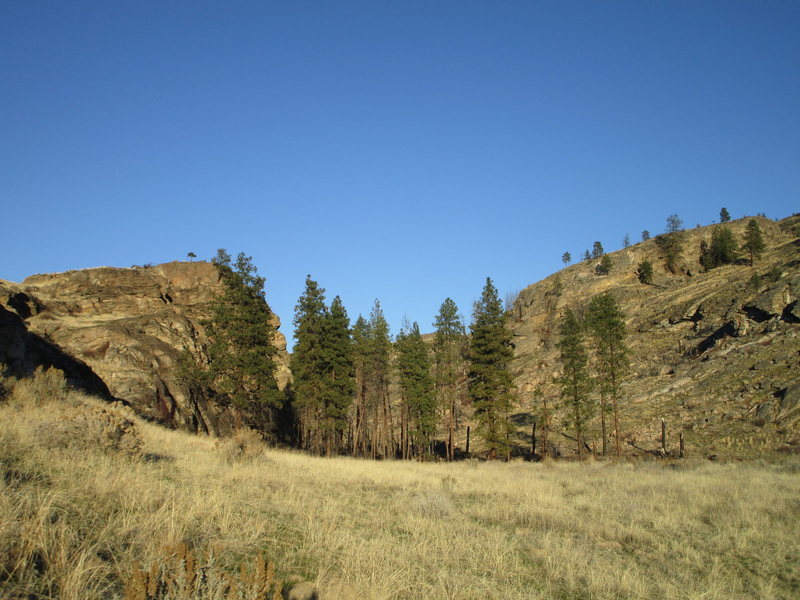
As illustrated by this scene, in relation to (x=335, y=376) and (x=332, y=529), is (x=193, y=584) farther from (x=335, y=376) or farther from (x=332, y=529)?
(x=335, y=376)

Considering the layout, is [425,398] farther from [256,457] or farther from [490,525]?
[490,525]

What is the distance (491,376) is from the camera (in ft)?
127

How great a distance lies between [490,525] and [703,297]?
77.3m

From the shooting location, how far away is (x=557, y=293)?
352ft

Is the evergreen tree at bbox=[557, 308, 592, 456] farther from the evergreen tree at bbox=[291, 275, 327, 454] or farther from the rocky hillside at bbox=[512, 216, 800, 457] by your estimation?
the evergreen tree at bbox=[291, 275, 327, 454]

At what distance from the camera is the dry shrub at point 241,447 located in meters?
14.8

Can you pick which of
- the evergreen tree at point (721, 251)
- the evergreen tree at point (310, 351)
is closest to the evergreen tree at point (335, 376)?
the evergreen tree at point (310, 351)

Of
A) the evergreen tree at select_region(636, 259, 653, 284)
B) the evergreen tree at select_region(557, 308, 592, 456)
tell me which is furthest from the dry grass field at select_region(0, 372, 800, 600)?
the evergreen tree at select_region(636, 259, 653, 284)

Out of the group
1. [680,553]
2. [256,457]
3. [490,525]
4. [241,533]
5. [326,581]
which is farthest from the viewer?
[256,457]

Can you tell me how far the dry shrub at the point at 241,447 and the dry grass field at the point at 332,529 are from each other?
0.36ft

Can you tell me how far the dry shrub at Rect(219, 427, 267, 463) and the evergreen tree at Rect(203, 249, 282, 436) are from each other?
48.8 feet

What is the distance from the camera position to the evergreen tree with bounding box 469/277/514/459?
38469 millimetres

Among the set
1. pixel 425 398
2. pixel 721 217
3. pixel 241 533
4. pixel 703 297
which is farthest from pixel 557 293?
pixel 241 533

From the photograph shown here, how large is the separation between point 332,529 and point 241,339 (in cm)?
2501
